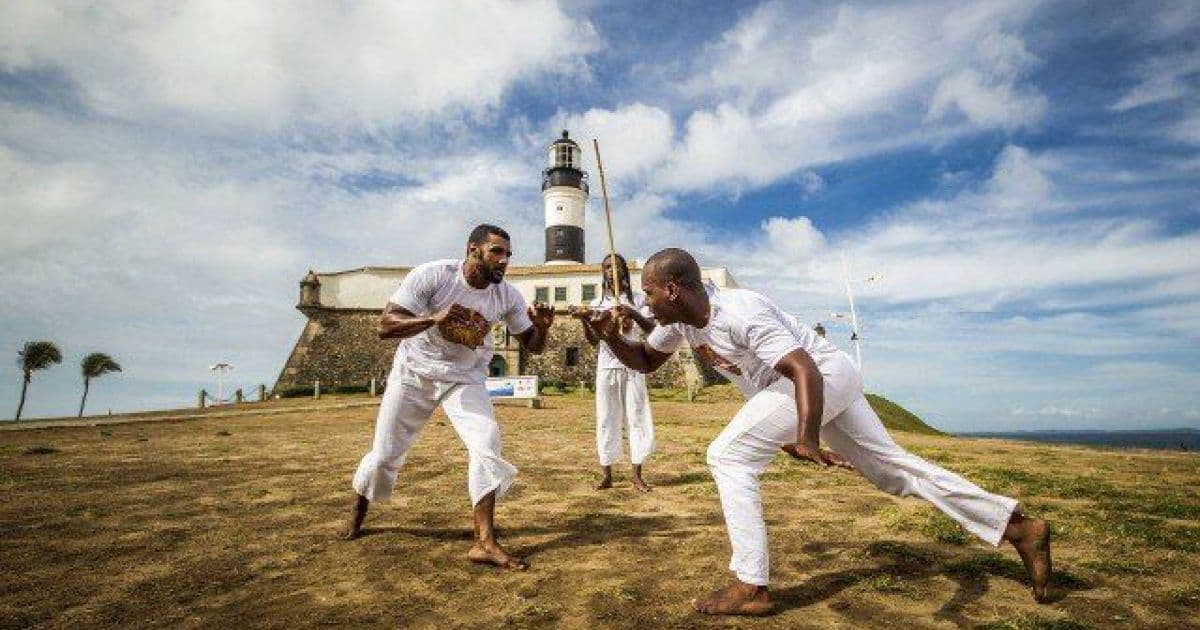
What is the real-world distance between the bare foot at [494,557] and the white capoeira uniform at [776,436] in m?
1.51

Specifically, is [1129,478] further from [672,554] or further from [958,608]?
[672,554]

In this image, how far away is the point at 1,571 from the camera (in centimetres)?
399

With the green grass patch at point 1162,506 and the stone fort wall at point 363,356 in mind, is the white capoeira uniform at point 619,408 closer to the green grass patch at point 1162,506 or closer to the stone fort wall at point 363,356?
the green grass patch at point 1162,506

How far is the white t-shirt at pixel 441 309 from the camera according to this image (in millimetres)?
4770

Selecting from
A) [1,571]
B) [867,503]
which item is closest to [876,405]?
[867,503]

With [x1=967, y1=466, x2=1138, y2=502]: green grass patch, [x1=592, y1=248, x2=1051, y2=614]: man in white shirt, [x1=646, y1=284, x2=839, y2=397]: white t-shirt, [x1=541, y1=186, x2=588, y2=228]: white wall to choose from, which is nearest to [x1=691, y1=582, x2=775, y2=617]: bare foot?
[x1=592, y1=248, x2=1051, y2=614]: man in white shirt

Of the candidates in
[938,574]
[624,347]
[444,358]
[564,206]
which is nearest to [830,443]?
[938,574]

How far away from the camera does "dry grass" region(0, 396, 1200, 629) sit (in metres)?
3.25

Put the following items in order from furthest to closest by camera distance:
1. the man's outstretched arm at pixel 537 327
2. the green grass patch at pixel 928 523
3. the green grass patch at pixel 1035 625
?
the man's outstretched arm at pixel 537 327 < the green grass patch at pixel 928 523 < the green grass patch at pixel 1035 625

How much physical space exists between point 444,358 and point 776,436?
270cm

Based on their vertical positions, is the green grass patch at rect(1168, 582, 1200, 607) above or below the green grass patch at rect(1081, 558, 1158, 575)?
below

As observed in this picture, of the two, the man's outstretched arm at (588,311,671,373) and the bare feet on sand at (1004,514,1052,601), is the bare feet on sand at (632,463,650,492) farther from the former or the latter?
the bare feet on sand at (1004,514,1052,601)

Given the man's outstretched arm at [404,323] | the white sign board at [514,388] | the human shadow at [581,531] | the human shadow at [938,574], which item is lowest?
the human shadow at [938,574]

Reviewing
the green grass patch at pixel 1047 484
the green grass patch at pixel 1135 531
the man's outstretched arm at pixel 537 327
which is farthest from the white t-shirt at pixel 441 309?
the green grass patch at pixel 1047 484
